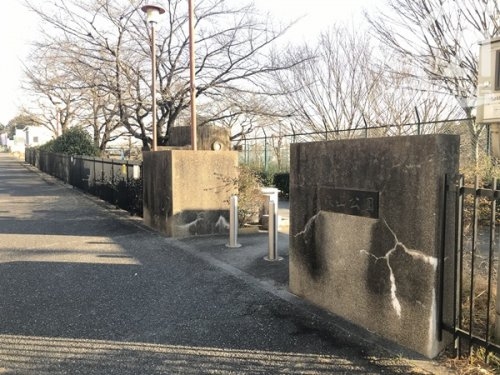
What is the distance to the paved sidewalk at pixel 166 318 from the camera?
10.1ft

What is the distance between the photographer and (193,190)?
7734 millimetres

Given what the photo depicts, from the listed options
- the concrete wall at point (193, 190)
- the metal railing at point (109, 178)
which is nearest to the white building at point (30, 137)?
the metal railing at point (109, 178)

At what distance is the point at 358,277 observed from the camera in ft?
12.0

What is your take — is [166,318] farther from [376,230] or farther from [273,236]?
[273,236]

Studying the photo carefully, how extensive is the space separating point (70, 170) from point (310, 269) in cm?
1678

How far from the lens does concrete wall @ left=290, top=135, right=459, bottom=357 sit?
3.05 metres

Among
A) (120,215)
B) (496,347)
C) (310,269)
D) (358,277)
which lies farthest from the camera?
(120,215)

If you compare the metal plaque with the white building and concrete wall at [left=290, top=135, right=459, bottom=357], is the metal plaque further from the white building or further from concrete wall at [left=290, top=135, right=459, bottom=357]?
the white building

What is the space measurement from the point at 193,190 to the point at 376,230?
4747 millimetres

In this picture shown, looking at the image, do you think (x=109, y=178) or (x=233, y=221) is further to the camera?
(x=109, y=178)

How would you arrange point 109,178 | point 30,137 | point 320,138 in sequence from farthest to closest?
point 30,137, point 320,138, point 109,178

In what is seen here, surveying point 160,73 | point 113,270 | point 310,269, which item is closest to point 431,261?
point 310,269

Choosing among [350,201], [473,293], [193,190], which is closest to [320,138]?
[193,190]

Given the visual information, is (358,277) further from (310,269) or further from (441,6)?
(441,6)
